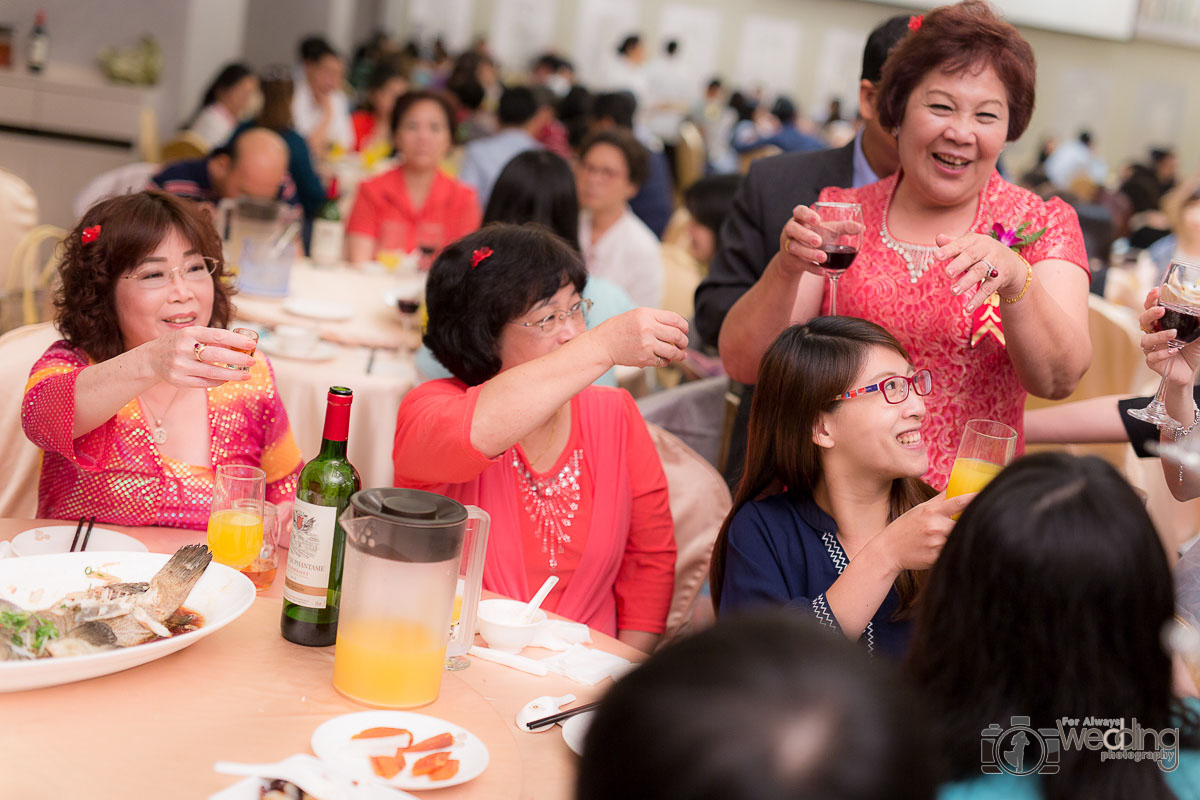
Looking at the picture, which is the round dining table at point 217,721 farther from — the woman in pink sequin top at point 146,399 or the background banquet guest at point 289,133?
the background banquet guest at point 289,133

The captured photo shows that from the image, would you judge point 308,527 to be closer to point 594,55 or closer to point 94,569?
point 94,569

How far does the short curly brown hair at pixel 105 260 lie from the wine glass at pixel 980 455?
4.16ft

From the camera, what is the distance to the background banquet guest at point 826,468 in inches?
67.9

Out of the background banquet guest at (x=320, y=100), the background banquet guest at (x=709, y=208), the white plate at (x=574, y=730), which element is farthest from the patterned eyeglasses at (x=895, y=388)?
the background banquet guest at (x=320, y=100)

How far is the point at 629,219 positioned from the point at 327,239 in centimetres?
117

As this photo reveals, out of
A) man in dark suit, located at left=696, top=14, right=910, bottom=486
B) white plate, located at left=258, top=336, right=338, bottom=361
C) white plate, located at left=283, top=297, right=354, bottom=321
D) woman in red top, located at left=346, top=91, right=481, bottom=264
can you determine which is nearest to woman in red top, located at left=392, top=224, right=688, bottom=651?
man in dark suit, located at left=696, top=14, right=910, bottom=486

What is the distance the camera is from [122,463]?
179 centimetres

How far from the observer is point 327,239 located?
13.6 feet

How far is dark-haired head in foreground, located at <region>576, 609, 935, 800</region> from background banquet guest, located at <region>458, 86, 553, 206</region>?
5182 millimetres

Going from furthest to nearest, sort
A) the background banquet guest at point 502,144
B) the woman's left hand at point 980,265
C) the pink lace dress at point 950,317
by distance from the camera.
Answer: the background banquet guest at point 502,144
the pink lace dress at point 950,317
the woman's left hand at point 980,265

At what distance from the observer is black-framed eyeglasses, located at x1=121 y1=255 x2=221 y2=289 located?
1.84 meters

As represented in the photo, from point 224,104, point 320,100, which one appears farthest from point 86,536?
point 320,100

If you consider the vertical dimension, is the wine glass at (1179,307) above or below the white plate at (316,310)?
above

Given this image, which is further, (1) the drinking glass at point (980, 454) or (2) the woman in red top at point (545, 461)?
(2) the woman in red top at point (545, 461)
